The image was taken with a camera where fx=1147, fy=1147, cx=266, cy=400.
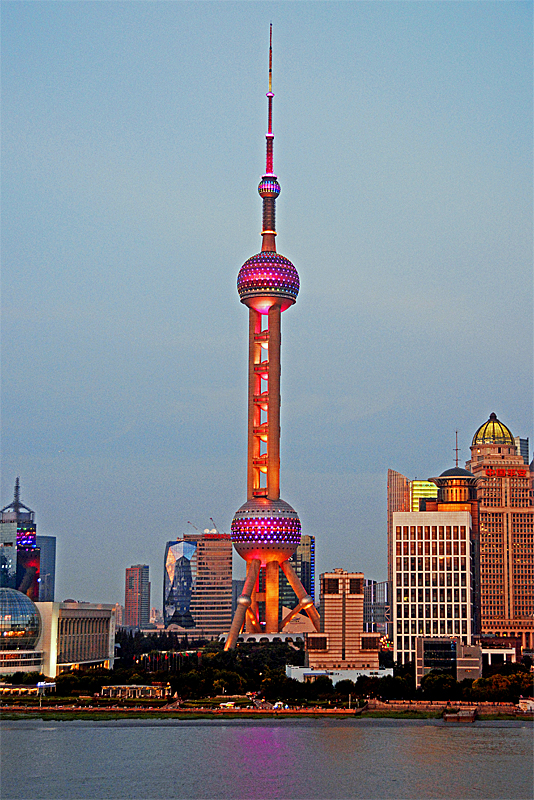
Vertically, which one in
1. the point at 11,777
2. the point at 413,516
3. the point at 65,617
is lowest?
the point at 11,777

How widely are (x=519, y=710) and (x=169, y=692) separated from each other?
43.9 m

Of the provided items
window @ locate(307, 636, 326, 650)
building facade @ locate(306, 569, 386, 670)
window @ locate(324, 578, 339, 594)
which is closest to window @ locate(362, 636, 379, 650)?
building facade @ locate(306, 569, 386, 670)

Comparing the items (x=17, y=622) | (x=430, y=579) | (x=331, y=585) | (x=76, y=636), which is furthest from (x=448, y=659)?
(x=17, y=622)

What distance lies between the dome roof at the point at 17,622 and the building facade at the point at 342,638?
132ft

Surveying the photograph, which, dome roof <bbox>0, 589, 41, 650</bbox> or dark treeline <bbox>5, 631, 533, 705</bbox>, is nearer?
dark treeline <bbox>5, 631, 533, 705</bbox>

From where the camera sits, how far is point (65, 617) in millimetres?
173500

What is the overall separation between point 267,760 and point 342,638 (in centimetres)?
5655

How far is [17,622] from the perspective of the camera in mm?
163375

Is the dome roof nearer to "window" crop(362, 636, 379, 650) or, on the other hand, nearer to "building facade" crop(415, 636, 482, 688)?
"window" crop(362, 636, 379, 650)

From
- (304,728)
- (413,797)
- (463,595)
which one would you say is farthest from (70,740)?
(463,595)

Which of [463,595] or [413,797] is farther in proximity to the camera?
[463,595]

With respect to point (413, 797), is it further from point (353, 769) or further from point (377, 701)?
point (377, 701)

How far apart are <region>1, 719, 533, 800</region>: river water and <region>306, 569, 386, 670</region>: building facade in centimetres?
2893

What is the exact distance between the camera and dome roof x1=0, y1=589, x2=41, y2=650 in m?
162
